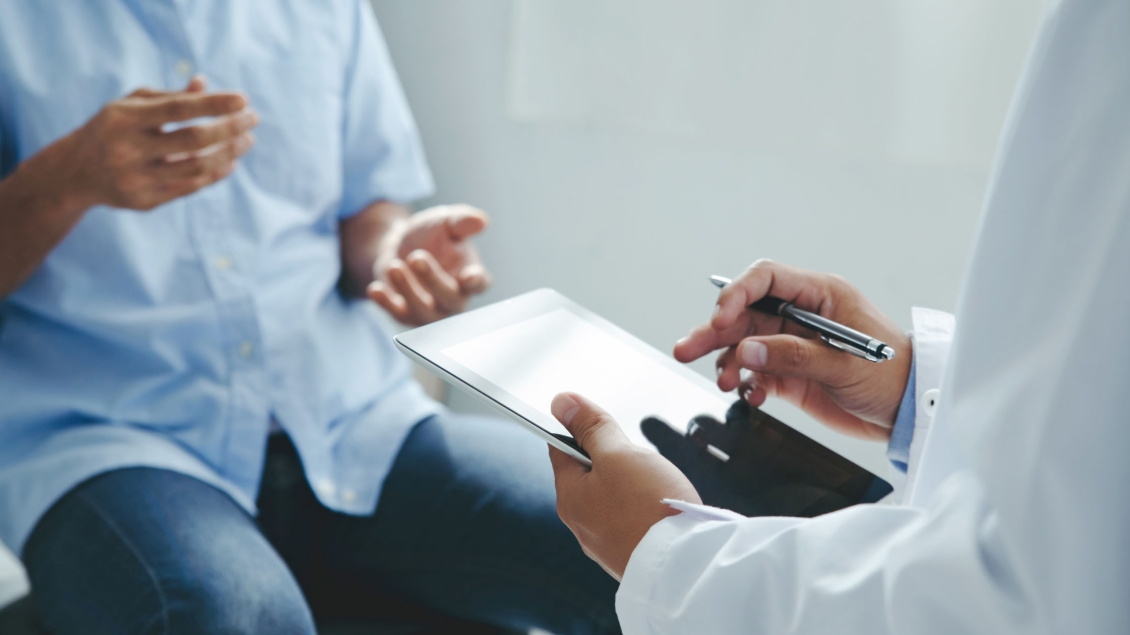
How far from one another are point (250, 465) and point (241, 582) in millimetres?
181

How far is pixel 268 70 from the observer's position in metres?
0.82

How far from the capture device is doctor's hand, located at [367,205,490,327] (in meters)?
0.78

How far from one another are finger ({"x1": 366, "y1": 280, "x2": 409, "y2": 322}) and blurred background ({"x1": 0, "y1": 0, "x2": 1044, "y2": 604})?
426mm

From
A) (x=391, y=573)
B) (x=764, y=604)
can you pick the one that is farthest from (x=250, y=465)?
(x=764, y=604)

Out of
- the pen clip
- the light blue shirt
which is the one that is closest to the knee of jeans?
the light blue shirt

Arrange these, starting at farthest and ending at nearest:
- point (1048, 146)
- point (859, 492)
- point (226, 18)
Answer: point (226, 18)
point (859, 492)
point (1048, 146)

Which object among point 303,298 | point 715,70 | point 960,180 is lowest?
point 303,298

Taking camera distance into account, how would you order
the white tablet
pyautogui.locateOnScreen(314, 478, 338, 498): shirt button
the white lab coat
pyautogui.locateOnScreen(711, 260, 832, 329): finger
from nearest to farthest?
the white lab coat < the white tablet < pyautogui.locateOnScreen(711, 260, 832, 329): finger < pyautogui.locateOnScreen(314, 478, 338, 498): shirt button

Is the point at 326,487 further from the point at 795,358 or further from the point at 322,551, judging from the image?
the point at 795,358

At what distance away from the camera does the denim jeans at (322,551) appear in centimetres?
55

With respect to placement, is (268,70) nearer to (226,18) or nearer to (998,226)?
(226,18)

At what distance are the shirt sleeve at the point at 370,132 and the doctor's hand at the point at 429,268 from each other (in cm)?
6

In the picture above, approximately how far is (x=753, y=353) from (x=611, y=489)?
0.64ft

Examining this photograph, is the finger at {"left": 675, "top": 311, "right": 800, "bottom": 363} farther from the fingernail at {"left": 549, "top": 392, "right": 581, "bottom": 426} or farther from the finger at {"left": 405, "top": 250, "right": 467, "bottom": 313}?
the finger at {"left": 405, "top": 250, "right": 467, "bottom": 313}
